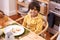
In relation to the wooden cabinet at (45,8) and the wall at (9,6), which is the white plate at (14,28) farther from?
the wall at (9,6)

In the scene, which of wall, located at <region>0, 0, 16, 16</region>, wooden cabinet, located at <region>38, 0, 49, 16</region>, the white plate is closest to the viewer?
the white plate

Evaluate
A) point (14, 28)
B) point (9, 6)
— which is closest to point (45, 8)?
point (9, 6)

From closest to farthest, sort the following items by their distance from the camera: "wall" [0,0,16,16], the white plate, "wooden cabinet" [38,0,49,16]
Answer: the white plate, "wooden cabinet" [38,0,49,16], "wall" [0,0,16,16]

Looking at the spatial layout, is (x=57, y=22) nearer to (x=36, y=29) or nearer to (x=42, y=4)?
(x=42, y=4)

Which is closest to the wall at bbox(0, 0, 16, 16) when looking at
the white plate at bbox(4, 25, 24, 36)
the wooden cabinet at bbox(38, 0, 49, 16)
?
the wooden cabinet at bbox(38, 0, 49, 16)

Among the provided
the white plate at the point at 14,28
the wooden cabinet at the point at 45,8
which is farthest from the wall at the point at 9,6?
the white plate at the point at 14,28

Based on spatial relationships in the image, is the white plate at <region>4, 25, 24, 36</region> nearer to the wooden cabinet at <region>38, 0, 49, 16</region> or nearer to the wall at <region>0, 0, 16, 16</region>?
the wooden cabinet at <region>38, 0, 49, 16</region>

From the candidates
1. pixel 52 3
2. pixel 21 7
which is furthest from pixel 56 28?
pixel 21 7

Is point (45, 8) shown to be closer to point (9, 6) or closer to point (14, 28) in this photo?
point (9, 6)

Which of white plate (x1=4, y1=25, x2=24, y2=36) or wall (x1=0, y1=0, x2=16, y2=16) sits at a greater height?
white plate (x1=4, y1=25, x2=24, y2=36)

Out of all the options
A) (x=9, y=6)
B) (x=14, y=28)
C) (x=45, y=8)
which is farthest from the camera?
(x=9, y=6)

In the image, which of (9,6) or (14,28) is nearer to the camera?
(14,28)

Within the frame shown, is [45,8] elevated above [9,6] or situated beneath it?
elevated above

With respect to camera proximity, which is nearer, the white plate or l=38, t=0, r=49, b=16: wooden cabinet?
the white plate
